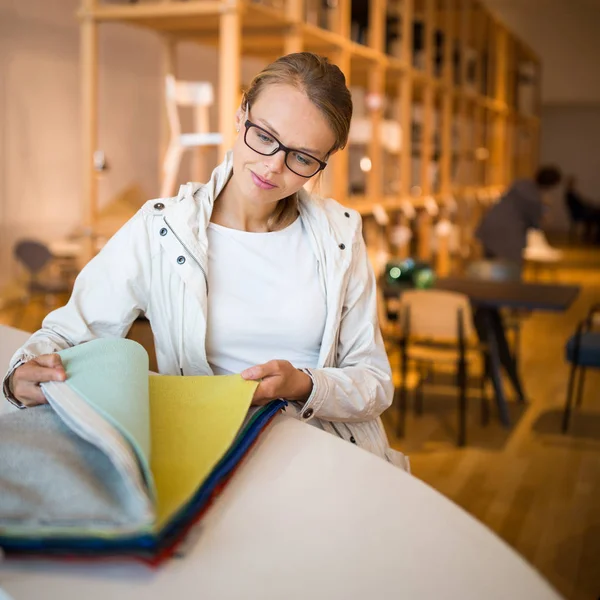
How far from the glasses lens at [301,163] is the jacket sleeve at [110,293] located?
11.4 inches

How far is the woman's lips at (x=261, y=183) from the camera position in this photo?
1473 millimetres

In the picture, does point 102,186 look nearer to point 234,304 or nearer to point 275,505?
point 234,304

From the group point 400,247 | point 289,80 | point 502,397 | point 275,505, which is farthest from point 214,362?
point 400,247

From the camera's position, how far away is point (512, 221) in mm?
7781

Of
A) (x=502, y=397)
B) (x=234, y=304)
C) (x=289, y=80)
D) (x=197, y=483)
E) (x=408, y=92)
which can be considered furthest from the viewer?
(x=408, y=92)

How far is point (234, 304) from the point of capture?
1.52 metres

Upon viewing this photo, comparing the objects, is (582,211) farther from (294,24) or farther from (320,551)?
(320,551)

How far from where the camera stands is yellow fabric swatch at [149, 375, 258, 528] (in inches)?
32.9

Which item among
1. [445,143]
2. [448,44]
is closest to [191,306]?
[445,143]

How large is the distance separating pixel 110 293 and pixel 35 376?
1.28ft

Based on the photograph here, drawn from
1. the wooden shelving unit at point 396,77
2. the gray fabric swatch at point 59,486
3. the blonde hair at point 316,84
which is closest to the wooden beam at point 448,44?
the wooden shelving unit at point 396,77

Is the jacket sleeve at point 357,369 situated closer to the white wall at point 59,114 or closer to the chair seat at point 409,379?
the chair seat at point 409,379

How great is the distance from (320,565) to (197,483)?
156 millimetres

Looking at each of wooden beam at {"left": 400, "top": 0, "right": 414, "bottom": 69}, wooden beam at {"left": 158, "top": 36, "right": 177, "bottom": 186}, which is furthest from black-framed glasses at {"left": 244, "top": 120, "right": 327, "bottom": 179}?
wooden beam at {"left": 400, "top": 0, "right": 414, "bottom": 69}
